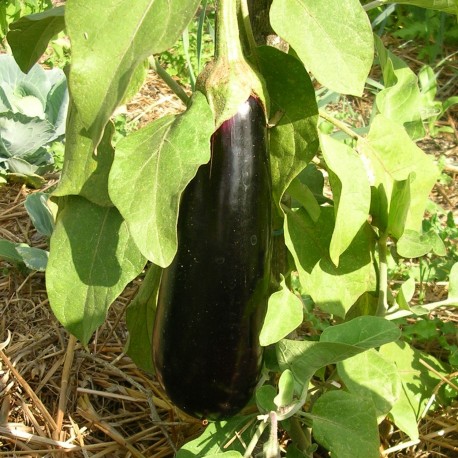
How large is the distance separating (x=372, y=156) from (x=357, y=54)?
29cm

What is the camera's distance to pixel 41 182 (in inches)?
83.3

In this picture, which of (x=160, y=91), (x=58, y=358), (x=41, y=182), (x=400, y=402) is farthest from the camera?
(x=160, y=91)

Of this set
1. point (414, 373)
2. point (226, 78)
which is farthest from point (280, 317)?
point (414, 373)

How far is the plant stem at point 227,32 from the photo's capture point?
0.83 m

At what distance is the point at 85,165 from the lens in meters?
0.93

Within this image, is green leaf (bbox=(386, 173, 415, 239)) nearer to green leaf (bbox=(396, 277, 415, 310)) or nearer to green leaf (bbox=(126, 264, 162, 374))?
green leaf (bbox=(396, 277, 415, 310))

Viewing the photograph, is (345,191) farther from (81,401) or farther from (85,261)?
(81,401)

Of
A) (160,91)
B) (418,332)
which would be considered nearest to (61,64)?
(160,91)

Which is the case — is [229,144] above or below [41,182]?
above

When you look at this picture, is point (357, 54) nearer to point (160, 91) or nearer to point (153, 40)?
point (153, 40)

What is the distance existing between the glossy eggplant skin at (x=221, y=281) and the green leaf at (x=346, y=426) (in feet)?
0.40

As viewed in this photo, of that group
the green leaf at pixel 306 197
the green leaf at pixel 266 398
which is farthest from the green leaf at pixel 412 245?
the green leaf at pixel 266 398

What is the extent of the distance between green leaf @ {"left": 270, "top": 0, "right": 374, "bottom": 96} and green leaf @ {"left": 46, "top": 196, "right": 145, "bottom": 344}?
32 cm

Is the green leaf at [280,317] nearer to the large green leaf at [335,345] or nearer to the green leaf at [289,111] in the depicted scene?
the large green leaf at [335,345]
